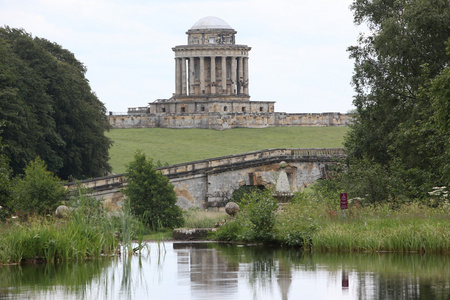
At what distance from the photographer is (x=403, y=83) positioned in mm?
38562

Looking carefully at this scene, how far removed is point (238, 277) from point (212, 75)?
327 feet

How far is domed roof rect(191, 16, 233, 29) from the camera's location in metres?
121

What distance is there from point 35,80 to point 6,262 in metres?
35.2

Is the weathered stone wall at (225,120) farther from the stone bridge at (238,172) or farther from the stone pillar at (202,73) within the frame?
the stone bridge at (238,172)

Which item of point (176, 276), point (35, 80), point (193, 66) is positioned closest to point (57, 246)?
point (176, 276)

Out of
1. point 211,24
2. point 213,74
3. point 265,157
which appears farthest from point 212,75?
point 265,157

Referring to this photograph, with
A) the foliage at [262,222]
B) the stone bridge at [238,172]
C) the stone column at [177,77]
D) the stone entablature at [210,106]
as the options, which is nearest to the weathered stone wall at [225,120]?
the stone entablature at [210,106]

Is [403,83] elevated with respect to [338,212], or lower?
elevated

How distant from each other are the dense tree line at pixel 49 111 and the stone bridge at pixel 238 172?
23.3 ft

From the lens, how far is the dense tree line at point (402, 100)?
32.4m

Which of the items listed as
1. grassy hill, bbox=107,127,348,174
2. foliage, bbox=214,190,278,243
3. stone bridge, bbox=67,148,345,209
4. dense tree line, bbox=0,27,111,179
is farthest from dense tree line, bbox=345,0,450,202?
grassy hill, bbox=107,127,348,174

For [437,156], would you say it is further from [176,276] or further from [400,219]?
[176,276]

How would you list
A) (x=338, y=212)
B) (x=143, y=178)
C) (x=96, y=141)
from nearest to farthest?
(x=338, y=212)
(x=143, y=178)
(x=96, y=141)

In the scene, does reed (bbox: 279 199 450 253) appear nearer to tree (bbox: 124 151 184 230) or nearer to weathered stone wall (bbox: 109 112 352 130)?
tree (bbox: 124 151 184 230)
